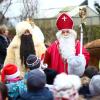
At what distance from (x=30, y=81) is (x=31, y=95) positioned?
16cm

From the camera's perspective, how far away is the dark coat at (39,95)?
21.0 ft

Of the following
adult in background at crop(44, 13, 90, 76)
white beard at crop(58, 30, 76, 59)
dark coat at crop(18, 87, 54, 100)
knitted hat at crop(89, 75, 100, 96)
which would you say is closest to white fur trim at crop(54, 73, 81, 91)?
dark coat at crop(18, 87, 54, 100)

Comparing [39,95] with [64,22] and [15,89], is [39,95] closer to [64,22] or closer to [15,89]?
[15,89]

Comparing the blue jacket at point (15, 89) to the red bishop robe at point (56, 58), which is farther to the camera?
the red bishop robe at point (56, 58)

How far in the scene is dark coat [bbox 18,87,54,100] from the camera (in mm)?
6414

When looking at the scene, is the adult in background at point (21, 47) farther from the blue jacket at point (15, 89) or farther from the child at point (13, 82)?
the blue jacket at point (15, 89)

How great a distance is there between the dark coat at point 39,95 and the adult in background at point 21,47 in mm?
3168

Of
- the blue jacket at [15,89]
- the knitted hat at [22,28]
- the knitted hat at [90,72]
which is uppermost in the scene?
the knitted hat at [22,28]

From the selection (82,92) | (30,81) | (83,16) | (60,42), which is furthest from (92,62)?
(30,81)

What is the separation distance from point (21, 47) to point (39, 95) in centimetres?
345

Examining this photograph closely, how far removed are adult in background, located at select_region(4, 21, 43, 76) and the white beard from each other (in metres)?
1.07

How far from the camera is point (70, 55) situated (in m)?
8.70

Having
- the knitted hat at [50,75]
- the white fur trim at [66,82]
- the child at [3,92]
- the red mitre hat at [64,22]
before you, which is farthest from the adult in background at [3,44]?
the white fur trim at [66,82]

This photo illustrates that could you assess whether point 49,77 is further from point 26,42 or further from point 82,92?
point 26,42
